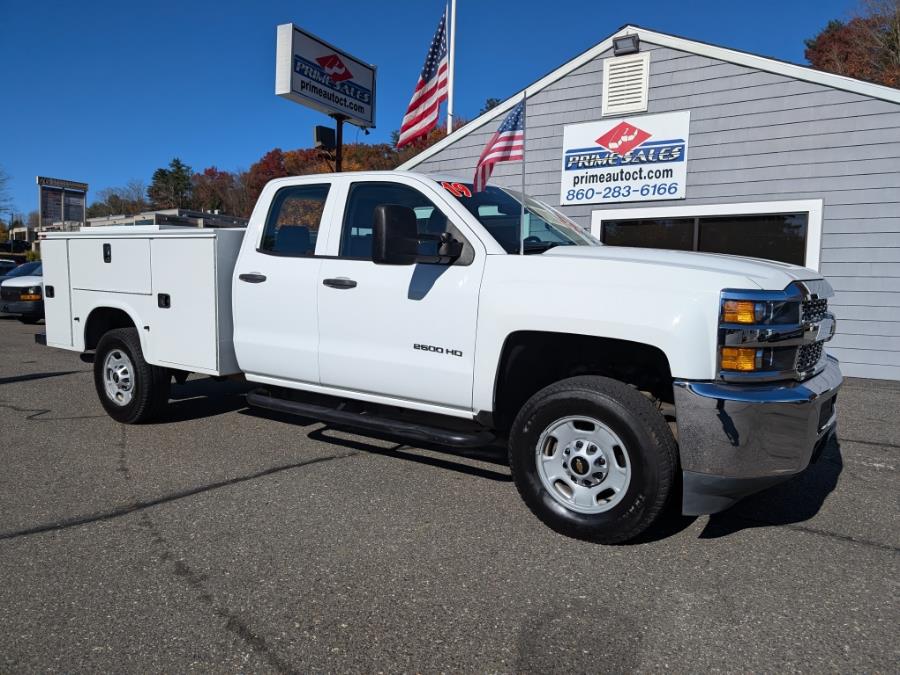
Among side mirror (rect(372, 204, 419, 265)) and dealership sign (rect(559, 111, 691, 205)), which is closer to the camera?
side mirror (rect(372, 204, 419, 265))

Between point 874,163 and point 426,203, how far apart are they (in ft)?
23.8

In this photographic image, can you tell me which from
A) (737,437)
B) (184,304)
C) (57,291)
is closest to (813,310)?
(737,437)

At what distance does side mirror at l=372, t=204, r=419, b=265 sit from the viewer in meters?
3.79

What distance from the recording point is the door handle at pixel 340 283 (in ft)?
14.3

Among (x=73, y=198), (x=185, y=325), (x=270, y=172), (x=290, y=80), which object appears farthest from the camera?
(x=270, y=172)

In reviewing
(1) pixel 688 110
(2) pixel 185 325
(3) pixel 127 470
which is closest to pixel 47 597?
(3) pixel 127 470

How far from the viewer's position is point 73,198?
45.8 meters

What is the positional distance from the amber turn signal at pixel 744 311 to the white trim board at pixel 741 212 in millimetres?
6864

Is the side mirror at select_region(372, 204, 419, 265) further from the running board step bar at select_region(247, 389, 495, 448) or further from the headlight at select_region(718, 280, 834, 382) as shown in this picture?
the headlight at select_region(718, 280, 834, 382)

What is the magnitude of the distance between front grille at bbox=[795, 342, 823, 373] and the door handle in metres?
2.61

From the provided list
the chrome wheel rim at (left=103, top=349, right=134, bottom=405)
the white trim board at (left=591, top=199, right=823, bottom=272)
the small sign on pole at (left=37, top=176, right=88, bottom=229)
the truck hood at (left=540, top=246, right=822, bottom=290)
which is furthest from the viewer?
the small sign on pole at (left=37, top=176, right=88, bottom=229)

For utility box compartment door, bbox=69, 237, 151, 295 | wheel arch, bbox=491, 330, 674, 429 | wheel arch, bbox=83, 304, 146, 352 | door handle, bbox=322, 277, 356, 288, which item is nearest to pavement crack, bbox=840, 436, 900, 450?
wheel arch, bbox=491, 330, 674, 429

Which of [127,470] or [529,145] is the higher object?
[529,145]

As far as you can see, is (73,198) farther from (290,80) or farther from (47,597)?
(47,597)
